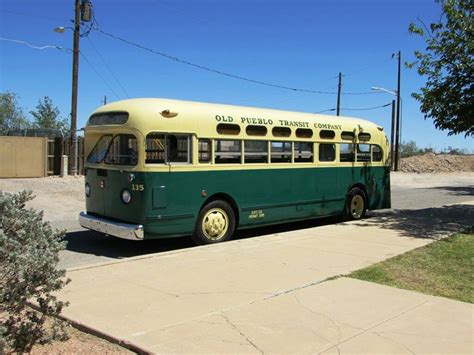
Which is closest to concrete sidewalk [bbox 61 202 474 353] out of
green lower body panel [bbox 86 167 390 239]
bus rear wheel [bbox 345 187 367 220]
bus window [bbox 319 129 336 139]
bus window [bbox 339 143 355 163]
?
green lower body panel [bbox 86 167 390 239]

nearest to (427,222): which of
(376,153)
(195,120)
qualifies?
(376,153)

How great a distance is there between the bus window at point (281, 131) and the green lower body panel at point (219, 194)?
28.7 inches

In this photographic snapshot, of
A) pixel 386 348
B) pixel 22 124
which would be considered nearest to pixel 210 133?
pixel 386 348

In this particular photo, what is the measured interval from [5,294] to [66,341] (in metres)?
0.87

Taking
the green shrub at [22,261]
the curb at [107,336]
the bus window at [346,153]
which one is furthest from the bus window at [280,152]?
the green shrub at [22,261]

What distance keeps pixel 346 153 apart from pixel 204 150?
14.5 ft

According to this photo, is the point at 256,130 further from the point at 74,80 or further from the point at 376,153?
the point at 74,80

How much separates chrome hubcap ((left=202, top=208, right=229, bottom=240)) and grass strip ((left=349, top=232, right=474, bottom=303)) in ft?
10.1

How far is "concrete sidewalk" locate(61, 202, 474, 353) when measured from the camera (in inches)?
173

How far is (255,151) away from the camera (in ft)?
32.9

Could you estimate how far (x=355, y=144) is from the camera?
12430mm

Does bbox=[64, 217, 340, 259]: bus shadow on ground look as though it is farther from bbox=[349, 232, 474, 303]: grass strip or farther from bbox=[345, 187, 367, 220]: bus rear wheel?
bbox=[349, 232, 474, 303]: grass strip

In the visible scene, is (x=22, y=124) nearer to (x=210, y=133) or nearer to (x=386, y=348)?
(x=210, y=133)

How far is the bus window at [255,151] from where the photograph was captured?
984cm
